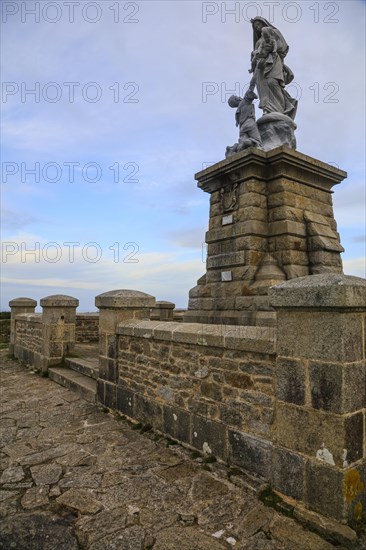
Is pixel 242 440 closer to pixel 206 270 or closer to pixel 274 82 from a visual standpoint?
pixel 206 270

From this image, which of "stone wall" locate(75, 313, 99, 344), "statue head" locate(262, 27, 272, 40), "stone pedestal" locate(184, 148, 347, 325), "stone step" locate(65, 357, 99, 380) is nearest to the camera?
"stone pedestal" locate(184, 148, 347, 325)

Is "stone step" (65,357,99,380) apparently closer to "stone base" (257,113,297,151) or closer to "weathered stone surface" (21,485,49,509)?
"weathered stone surface" (21,485,49,509)

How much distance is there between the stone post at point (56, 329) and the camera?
29.0 feet

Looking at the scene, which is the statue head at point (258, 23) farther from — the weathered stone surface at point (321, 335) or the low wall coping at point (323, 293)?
the weathered stone surface at point (321, 335)

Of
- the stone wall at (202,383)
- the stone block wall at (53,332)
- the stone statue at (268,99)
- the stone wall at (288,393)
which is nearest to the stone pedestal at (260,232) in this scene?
the stone statue at (268,99)

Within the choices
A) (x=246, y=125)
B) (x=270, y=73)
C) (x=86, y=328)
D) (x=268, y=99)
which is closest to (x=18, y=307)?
(x=86, y=328)

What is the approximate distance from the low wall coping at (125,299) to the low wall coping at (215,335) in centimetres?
61

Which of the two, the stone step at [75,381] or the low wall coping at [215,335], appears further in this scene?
Answer: the stone step at [75,381]

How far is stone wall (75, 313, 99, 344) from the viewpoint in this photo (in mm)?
12797

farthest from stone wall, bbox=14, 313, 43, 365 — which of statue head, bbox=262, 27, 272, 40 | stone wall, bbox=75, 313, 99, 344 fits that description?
statue head, bbox=262, 27, 272, 40

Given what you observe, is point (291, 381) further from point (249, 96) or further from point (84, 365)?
point (249, 96)

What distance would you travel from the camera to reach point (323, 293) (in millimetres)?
2943

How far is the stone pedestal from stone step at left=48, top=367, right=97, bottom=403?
2545 mm

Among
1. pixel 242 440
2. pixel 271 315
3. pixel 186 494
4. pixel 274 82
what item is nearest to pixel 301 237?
pixel 271 315
